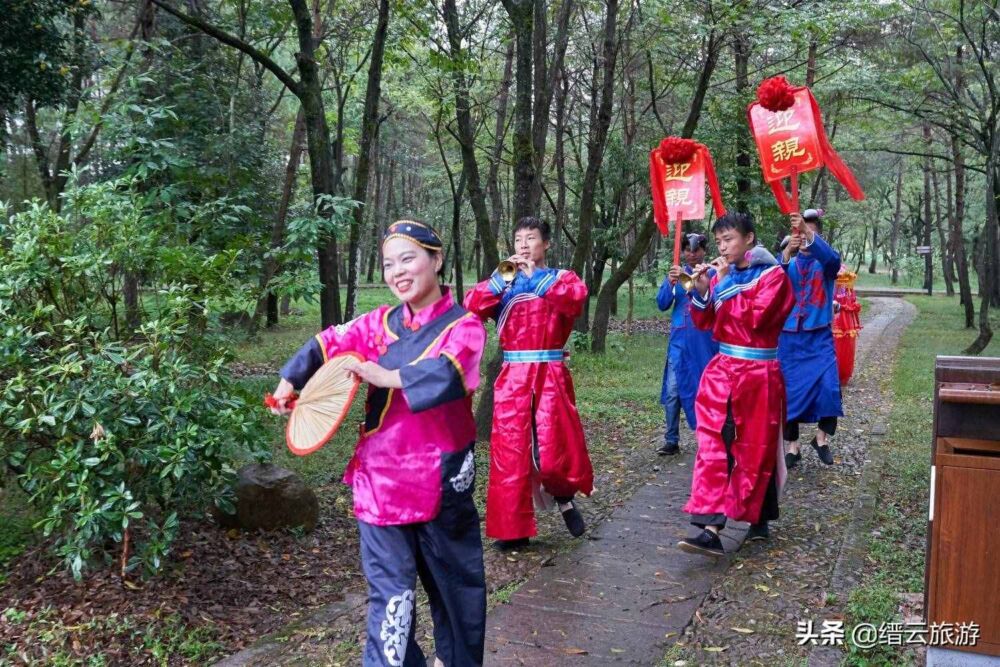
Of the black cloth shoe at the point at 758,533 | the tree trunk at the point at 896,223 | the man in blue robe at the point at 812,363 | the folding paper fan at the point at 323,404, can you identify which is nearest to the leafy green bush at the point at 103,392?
the folding paper fan at the point at 323,404

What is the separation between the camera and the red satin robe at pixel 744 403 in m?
5.01

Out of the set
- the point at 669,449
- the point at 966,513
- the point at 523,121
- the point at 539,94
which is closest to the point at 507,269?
the point at 966,513

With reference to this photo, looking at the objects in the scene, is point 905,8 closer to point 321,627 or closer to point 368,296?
point 321,627

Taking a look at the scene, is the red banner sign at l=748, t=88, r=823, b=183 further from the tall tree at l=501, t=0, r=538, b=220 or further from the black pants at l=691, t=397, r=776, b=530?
the tall tree at l=501, t=0, r=538, b=220

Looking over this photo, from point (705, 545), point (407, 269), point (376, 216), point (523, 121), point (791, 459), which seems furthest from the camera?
point (376, 216)

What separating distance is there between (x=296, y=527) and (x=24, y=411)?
6.14 feet

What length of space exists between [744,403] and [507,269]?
5.43 ft

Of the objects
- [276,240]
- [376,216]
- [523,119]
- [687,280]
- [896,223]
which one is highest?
[896,223]

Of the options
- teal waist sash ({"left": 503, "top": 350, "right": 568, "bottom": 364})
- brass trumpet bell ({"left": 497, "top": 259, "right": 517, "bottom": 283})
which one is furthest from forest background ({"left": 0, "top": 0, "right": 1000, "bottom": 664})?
teal waist sash ({"left": 503, "top": 350, "right": 568, "bottom": 364})

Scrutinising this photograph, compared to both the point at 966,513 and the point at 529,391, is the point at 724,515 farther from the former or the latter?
the point at 966,513

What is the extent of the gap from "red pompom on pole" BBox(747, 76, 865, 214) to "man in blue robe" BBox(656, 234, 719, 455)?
6.08ft

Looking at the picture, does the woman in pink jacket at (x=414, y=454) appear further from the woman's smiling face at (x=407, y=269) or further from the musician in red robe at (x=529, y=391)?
the musician in red robe at (x=529, y=391)

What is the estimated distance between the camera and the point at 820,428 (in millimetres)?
7371

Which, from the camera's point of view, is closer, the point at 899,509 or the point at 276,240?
the point at 899,509
